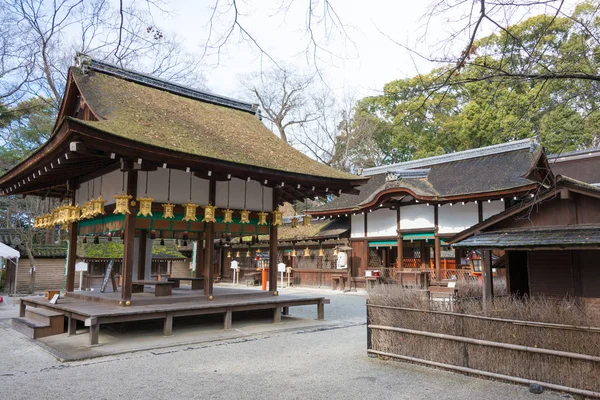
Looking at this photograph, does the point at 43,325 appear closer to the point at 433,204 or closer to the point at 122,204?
the point at 122,204

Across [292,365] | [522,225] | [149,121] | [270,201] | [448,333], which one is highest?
[149,121]

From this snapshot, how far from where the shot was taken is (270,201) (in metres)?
12.1

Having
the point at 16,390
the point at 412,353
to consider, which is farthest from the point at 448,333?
the point at 16,390

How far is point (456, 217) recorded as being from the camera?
1952 cm

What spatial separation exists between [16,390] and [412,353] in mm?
5552

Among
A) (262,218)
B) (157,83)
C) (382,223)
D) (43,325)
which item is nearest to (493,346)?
(262,218)

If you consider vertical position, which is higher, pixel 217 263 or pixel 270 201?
pixel 270 201

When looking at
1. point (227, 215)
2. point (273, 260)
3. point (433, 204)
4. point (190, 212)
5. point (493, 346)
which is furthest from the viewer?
point (433, 204)

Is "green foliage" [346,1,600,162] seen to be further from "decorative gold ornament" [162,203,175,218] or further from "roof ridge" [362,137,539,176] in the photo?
"decorative gold ornament" [162,203,175,218]

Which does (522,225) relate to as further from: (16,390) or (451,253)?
(451,253)

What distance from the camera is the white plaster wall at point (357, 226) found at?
76.1 feet

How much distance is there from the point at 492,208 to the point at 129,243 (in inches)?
600

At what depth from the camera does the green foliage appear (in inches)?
185

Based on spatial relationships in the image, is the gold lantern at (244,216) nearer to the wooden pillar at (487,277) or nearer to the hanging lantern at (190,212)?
the hanging lantern at (190,212)
